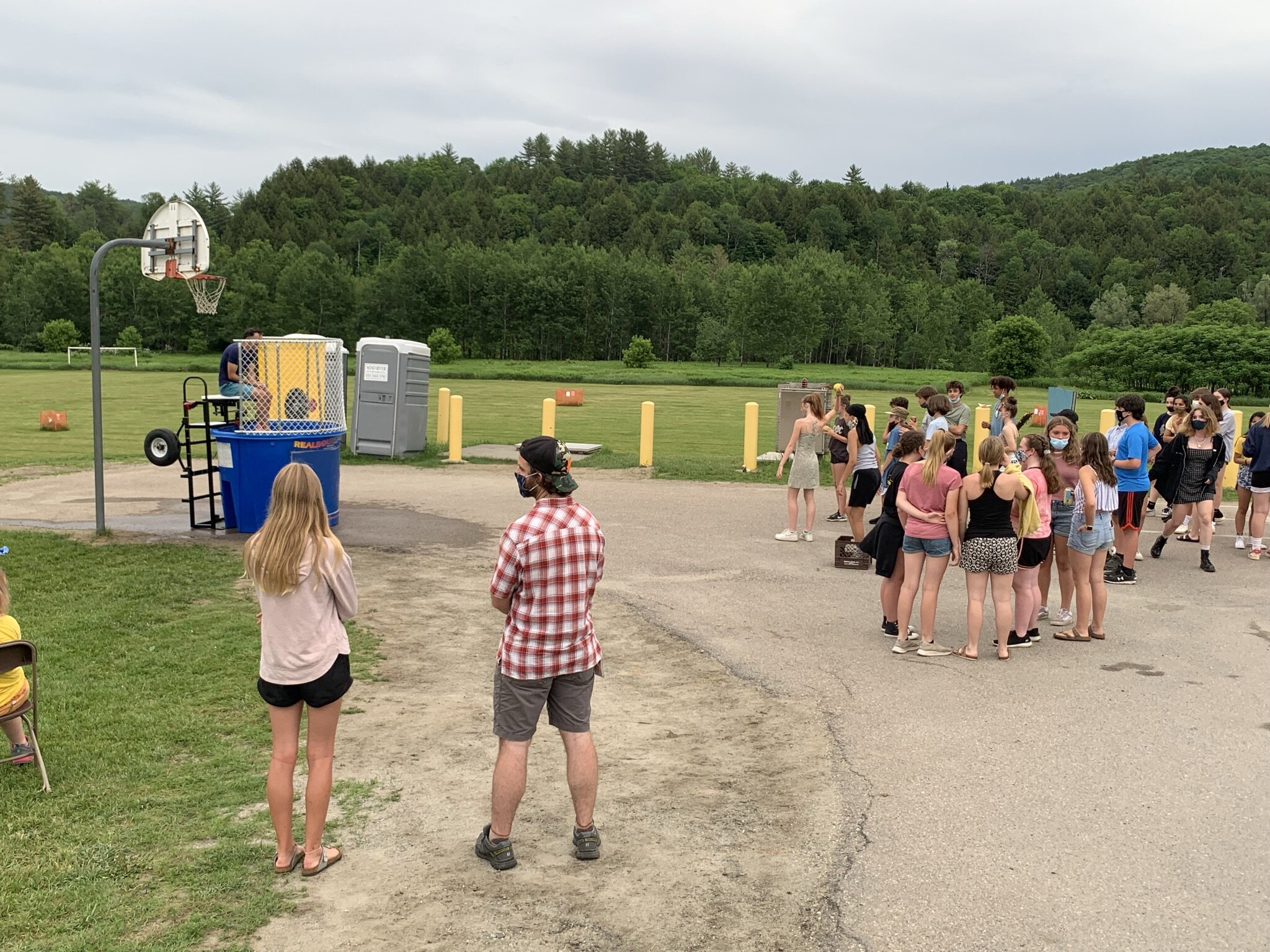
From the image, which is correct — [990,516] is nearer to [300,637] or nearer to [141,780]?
[300,637]

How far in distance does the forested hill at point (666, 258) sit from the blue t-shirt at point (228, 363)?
5762 centimetres

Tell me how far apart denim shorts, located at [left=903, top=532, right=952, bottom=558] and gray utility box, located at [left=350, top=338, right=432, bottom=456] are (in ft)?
42.8

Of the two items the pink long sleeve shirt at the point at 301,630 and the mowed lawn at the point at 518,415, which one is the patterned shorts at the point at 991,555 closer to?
the pink long sleeve shirt at the point at 301,630

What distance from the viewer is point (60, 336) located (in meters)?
82.4

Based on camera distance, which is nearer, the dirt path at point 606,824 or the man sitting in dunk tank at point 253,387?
the dirt path at point 606,824

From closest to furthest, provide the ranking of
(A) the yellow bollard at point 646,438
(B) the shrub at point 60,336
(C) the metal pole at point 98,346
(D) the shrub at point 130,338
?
(C) the metal pole at point 98,346
(A) the yellow bollard at point 646,438
(B) the shrub at point 60,336
(D) the shrub at point 130,338

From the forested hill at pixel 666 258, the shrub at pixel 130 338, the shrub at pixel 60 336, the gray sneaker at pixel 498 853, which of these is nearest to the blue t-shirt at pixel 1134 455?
the gray sneaker at pixel 498 853

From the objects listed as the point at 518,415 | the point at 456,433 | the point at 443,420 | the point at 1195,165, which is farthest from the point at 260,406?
the point at 1195,165

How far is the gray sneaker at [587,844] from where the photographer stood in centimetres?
471

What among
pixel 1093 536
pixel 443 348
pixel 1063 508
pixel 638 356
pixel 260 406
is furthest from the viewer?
pixel 443 348

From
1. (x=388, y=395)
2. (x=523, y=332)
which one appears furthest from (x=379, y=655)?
(x=523, y=332)

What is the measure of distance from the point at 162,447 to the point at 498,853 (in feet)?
33.1

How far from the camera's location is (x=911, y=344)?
97.9m

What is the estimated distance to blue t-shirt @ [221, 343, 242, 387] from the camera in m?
12.5
